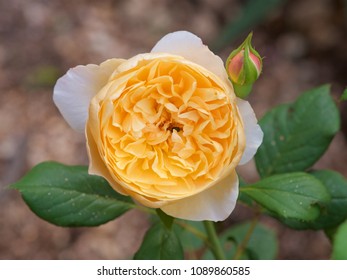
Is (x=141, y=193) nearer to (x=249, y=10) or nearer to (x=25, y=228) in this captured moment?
(x=25, y=228)

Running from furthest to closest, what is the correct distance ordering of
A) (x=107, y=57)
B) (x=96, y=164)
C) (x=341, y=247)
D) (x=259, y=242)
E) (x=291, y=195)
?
(x=107, y=57) → (x=259, y=242) → (x=291, y=195) → (x=96, y=164) → (x=341, y=247)

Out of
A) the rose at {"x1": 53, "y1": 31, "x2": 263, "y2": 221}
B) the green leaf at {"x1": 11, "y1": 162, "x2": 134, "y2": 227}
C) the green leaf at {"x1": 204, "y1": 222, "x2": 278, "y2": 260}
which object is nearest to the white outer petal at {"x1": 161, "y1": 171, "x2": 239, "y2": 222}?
the rose at {"x1": 53, "y1": 31, "x2": 263, "y2": 221}

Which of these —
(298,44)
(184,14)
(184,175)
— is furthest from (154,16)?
(184,175)

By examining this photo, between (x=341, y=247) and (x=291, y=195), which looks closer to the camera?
(x=341, y=247)

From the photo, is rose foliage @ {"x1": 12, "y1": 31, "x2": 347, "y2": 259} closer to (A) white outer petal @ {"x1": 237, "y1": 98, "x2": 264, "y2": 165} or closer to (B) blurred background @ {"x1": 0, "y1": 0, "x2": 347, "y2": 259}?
(A) white outer petal @ {"x1": 237, "y1": 98, "x2": 264, "y2": 165}

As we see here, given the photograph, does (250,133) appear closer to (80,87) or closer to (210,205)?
(210,205)

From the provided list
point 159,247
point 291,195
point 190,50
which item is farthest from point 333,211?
point 190,50
